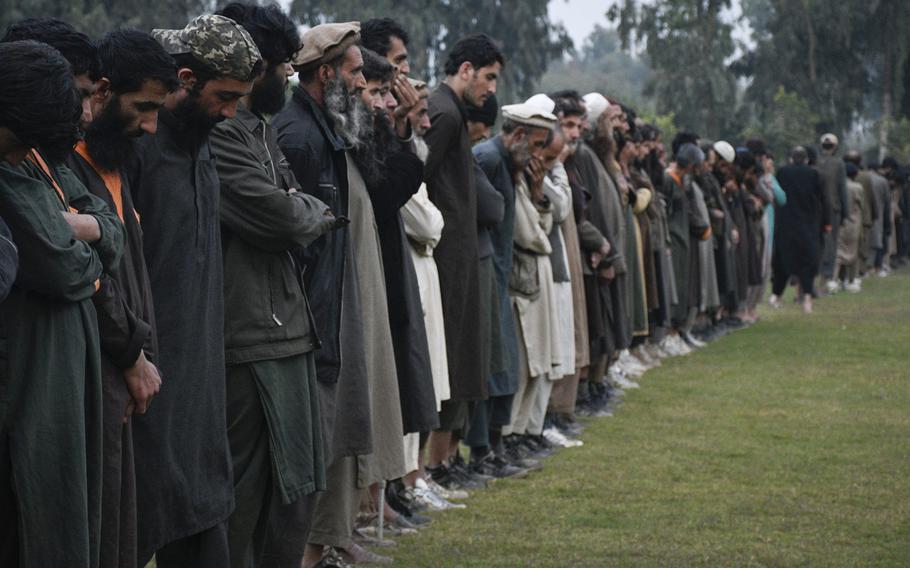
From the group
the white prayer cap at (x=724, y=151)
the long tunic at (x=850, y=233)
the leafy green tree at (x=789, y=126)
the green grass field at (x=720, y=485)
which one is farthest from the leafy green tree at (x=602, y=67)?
the green grass field at (x=720, y=485)

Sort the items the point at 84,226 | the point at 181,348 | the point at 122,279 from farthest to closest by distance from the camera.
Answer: the point at 181,348
the point at 122,279
the point at 84,226

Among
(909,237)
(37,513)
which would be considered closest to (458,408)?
(37,513)

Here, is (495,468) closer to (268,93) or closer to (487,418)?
(487,418)

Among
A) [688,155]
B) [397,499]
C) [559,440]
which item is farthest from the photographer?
[688,155]

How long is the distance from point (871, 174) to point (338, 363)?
67.2 feet

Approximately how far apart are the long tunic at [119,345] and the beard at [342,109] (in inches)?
56.1

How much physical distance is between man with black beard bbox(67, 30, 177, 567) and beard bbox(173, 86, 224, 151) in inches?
8.5

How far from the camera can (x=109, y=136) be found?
392cm

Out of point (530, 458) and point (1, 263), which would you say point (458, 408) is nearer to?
point (530, 458)

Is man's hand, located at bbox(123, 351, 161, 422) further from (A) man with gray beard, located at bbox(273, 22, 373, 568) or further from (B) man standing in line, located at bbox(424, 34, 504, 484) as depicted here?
(B) man standing in line, located at bbox(424, 34, 504, 484)

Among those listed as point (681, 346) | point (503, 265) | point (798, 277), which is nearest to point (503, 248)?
point (503, 265)

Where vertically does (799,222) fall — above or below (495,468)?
above

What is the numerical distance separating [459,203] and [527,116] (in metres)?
1.14

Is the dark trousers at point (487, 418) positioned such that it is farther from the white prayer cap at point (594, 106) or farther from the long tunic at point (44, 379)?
the long tunic at point (44, 379)
